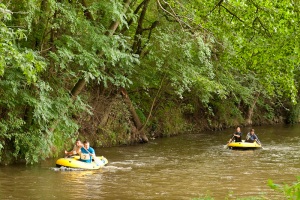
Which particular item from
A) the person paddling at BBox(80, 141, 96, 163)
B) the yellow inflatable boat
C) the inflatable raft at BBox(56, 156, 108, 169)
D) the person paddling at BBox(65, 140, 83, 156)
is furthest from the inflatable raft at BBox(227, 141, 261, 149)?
the person paddling at BBox(65, 140, 83, 156)

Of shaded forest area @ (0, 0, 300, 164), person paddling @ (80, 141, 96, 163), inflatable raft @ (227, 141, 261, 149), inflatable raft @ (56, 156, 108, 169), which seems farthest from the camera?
inflatable raft @ (227, 141, 261, 149)

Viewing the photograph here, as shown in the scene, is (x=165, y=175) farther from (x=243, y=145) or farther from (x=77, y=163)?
(x=243, y=145)

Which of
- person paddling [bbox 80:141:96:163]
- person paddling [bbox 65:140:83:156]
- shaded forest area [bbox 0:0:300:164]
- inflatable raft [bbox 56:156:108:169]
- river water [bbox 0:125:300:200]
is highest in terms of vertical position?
shaded forest area [bbox 0:0:300:164]

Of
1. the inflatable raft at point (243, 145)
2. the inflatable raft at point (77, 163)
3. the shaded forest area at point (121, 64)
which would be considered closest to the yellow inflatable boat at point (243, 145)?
the inflatable raft at point (243, 145)

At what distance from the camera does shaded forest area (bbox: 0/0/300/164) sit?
1060 cm

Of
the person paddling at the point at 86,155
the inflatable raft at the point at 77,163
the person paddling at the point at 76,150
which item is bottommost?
the inflatable raft at the point at 77,163

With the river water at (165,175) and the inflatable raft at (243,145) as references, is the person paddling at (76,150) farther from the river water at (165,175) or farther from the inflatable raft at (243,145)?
the inflatable raft at (243,145)

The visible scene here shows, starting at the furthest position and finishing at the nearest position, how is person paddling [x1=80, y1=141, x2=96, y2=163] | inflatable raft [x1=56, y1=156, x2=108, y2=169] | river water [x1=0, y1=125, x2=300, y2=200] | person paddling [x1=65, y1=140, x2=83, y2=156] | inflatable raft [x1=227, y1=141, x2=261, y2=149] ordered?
inflatable raft [x1=227, y1=141, x2=261, y2=149]
person paddling [x1=65, y1=140, x2=83, y2=156]
person paddling [x1=80, y1=141, x2=96, y2=163]
inflatable raft [x1=56, y1=156, x2=108, y2=169]
river water [x1=0, y1=125, x2=300, y2=200]

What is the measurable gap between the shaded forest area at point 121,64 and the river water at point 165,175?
4.33ft

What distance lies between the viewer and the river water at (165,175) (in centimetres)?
1360

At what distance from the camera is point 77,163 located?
17.8m

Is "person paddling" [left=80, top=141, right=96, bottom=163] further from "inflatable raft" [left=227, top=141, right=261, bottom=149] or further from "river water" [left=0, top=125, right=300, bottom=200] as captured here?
"inflatable raft" [left=227, top=141, right=261, bottom=149]

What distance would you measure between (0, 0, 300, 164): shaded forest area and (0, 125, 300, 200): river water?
4.33 feet

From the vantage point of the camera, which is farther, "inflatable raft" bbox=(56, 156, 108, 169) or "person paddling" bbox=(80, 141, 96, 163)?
"person paddling" bbox=(80, 141, 96, 163)
